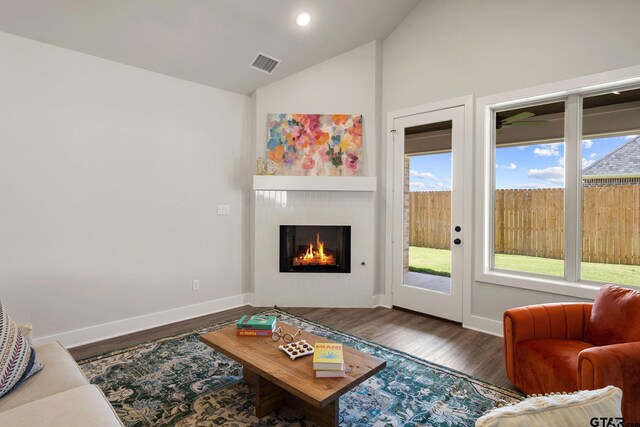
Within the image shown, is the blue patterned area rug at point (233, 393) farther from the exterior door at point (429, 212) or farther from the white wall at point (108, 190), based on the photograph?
the exterior door at point (429, 212)

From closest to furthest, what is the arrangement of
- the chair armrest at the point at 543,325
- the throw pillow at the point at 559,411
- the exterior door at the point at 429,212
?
the throw pillow at the point at 559,411
the chair armrest at the point at 543,325
the exterior door at the point at 429,212

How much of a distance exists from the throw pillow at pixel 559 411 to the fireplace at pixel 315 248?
3.56 metres

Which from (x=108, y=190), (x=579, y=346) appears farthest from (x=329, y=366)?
(x=108, y=190)

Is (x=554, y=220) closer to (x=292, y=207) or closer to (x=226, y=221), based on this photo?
(x=292, y=207)

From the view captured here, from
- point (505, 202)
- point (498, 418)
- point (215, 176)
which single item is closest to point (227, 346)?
point (498, 418)

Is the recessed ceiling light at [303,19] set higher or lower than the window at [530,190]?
higher

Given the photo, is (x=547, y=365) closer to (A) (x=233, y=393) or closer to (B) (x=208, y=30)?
(A) (x=233, y=393)

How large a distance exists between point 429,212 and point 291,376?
2802 mm

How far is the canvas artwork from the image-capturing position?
431 centimetres

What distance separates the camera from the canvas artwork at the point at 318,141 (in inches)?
170

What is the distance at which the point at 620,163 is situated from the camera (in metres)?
2.96

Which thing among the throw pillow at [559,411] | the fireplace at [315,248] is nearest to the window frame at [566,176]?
the fireplace at [315,248]

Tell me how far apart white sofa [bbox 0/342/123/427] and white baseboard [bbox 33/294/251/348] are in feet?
5.20

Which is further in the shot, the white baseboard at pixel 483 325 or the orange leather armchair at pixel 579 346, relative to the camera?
the white baseboard at pixel 483 325
